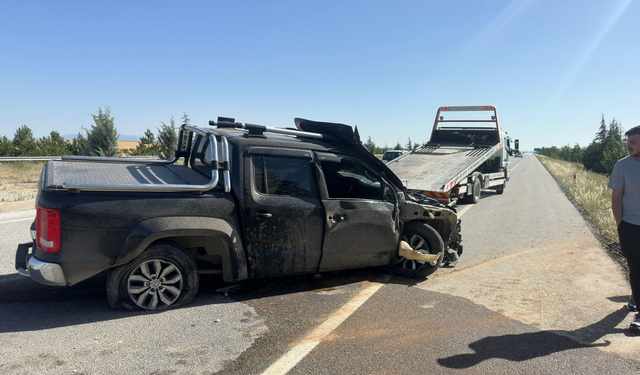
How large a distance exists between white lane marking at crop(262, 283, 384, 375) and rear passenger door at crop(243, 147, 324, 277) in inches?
24.8

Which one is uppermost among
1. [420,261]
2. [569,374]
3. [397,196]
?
[397,196]

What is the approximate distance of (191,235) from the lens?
4316mm

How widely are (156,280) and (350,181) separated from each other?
2.51 meters

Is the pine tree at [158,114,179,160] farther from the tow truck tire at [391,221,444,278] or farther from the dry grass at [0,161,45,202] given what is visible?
the tow truck tire at [391,221,444,278]

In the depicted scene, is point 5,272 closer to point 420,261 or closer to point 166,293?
point 166,293

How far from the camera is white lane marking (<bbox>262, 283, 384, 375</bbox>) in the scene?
11.1 feet

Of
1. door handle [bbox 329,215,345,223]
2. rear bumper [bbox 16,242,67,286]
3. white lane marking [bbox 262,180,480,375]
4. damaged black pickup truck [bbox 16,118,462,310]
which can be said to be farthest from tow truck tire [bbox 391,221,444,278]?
rear bumper [bbox 16,242,67,286]

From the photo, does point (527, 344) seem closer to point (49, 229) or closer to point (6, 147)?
point (49, 229)

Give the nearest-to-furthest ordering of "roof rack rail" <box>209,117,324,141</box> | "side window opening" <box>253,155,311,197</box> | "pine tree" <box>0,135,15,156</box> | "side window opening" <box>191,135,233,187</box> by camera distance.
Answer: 1. "side window opening" <box>253,155,311,197</box>
2. "roof rack rail" <box>209,117,324,141</box>
3. "side window opening" <box>191,135,233,187</box>
4. "pine tree" <box>0,135,15,156</box>

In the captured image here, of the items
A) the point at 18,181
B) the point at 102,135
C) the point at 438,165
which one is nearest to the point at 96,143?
the point at 102,135

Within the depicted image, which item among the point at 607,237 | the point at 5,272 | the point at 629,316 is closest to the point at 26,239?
the point at 5,272

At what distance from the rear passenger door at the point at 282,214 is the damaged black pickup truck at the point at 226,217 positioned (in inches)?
0.4

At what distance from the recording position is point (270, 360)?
3.50 m

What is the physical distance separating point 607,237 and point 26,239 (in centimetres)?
1073
